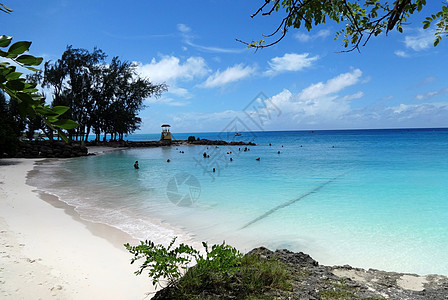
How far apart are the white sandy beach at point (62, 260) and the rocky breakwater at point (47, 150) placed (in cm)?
2100

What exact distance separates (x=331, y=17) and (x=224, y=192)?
1050 cm

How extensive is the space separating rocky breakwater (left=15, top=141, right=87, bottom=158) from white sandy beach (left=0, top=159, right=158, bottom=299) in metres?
21.0

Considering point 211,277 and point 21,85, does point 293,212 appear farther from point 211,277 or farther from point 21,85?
point 21,85

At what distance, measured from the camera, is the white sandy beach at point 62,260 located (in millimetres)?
3703

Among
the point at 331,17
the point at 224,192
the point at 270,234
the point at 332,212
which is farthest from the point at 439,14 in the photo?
the point at 224,192

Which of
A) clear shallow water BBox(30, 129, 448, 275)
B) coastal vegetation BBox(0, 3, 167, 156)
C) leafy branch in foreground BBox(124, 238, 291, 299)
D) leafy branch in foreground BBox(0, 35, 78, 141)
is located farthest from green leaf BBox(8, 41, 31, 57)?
coastal vegetation BBox(0, 3, 167, 156)

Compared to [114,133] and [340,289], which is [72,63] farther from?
[340,289]

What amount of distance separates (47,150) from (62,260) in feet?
88.3

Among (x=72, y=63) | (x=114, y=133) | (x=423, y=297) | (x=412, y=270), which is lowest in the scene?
(x=412, y=270)

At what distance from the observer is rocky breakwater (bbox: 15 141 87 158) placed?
25.6 metres

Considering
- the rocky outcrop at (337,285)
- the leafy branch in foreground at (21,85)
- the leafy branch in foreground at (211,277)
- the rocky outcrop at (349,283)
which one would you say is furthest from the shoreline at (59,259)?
the leafy branch in foreground at (21,85)

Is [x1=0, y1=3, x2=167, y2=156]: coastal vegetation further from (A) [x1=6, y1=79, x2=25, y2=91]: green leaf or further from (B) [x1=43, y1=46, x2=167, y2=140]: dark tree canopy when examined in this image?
(A) [x1=6, y1=79, x2=25, y2=91]: green leaf

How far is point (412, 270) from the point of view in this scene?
5.67 metres

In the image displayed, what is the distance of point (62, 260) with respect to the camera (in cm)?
466
